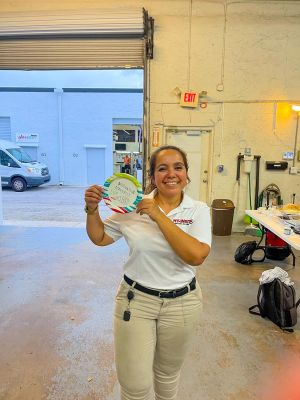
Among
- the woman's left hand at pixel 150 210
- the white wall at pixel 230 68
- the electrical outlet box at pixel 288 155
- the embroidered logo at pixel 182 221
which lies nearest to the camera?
the woman's left hand at pixel 150 210

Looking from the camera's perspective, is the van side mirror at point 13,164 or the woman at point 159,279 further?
the van side mirror at point 13,164

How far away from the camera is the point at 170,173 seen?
A: 1348 mm

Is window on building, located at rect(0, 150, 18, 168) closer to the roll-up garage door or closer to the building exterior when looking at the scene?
the building exterior

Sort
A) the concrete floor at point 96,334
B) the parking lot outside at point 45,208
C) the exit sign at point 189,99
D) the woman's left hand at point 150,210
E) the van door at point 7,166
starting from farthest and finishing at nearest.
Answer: the van door at point 7,166
the parking lot outside at point 45,208
the exit sign at point 189,99
the concrete floor at point 96,334
the woman's left hand at point 150,210

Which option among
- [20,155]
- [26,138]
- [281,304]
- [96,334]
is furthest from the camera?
[26,138]

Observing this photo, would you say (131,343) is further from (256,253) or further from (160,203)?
(256,253)

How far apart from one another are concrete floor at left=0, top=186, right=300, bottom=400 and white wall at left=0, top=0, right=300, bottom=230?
2174 mm

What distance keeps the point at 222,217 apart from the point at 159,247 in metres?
4.23

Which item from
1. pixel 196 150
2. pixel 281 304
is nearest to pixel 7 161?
pixel 196 150

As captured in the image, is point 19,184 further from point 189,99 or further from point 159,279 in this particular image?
point 159,279

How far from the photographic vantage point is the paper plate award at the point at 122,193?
1335 mm

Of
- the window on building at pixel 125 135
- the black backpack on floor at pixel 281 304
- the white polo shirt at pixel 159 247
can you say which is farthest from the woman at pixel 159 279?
the window on building at pixel 125 135

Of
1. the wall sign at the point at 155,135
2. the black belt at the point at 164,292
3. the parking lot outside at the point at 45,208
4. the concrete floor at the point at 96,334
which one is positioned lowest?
the concrete floor at the point at 96,334

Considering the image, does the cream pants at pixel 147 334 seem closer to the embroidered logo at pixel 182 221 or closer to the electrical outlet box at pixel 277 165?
the embroidered logo at pixel 182 221
